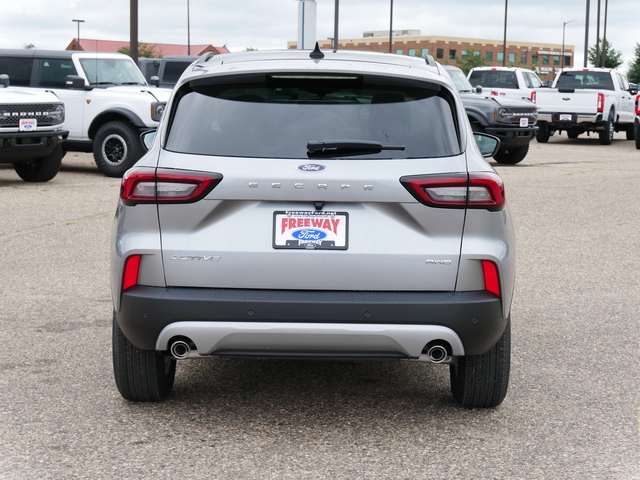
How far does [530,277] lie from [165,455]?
484cm

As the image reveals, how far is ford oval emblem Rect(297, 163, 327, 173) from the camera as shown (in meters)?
3.96

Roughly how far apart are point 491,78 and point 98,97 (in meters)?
14.3

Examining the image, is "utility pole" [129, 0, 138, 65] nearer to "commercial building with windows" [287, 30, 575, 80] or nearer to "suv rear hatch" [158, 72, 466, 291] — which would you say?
"suv rear hatch" [158, 72, 466, 291]

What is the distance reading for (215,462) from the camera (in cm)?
385

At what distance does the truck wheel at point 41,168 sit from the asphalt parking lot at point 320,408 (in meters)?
7.65

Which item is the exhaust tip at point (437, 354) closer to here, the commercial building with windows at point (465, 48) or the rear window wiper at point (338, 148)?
the rear window wiper at point (338, 148)

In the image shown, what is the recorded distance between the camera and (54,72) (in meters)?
16.6

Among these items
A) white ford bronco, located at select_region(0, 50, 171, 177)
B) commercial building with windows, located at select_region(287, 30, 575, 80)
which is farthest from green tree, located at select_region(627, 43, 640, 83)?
white ford bronco, located at select_region(0, 50, 171, 177)

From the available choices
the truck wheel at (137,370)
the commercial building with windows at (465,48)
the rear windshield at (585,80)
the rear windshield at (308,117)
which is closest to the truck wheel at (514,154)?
the rear windshield at (585,80)

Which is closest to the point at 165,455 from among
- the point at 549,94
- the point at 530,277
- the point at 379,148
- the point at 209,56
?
the point at 379,148

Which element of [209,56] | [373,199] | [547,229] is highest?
[209,56]

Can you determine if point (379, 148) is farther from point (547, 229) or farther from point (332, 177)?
point (547, 229)

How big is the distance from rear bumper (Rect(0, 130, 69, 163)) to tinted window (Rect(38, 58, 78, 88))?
2.26 m

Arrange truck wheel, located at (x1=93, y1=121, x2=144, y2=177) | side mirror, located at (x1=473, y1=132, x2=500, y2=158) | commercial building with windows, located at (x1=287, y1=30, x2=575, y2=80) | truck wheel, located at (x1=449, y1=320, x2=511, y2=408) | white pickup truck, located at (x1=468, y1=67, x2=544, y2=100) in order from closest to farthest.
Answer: truck wheel, located at (x1=449, y1=320, x2=511, y2=408) < side mirror, located at (x1=473, y1=132, x2=500, y2=158) < truck wheel, located at (x1=93, y1=121, x2=144, y2=177) < white pickup truck, located at (x1=468, y1=67, x2=544, y2=100) < commercial building with windows, located at (x1=287, y1=30, x2=575, y2=80)
